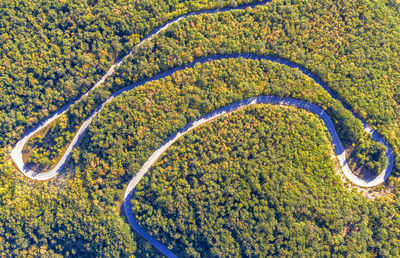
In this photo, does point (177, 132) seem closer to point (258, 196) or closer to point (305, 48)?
point (258, 196)

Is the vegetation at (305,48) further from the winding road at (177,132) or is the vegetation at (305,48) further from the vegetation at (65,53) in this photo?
the vegetation at (65,53)

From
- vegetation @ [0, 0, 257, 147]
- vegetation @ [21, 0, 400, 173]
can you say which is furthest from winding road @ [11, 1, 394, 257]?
vegetation @ [0, 0, 257, 147]

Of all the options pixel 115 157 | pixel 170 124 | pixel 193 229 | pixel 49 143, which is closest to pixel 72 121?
pixel 49 143

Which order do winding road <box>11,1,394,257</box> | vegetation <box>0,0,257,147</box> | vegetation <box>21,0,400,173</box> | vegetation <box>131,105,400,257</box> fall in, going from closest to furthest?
vegetation <box>131,105,400,257</box> < winding road <box>11,1,394,257</box> < vegetation <box>21,0,400,173</box> < vegetation <box>0,0,257,147</box>

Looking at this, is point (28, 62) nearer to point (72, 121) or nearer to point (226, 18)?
point (72, 121)

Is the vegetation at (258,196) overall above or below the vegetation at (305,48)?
below

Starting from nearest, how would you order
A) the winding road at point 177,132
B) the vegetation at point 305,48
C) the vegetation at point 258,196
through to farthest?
1. the vegetation at point 258,196
2. the winding road at point 177,132
3. the vegetation at point 305,48

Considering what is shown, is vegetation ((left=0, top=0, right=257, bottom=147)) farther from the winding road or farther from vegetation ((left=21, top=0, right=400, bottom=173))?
vegetation ((left=21, top=0, right=400, bottom=173))

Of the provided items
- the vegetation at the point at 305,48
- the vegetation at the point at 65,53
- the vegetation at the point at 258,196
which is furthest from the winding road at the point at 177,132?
the vegetation at the point at 258,196
